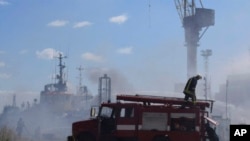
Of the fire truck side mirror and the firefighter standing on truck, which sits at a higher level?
the firefighter standing on truck

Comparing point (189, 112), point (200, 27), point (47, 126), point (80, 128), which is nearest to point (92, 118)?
point (80, 128)

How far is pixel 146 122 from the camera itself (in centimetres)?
1595

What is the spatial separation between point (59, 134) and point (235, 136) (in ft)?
168

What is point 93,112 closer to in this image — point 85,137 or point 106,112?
point 106,112

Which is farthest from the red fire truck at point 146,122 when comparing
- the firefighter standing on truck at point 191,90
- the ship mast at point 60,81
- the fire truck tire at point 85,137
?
the ship mast at point 60,81

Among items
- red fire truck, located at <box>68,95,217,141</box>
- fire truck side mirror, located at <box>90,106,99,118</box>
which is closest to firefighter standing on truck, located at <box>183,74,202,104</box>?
red fire truck, located at <box>68,95,217,141</box>

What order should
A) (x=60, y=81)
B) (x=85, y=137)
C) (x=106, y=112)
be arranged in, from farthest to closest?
(x=60, y=81), (x=106, y=112), (x=85, y=137)

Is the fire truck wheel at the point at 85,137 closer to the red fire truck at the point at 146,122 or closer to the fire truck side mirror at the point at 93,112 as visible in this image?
the red fire truck at the point at 146,122

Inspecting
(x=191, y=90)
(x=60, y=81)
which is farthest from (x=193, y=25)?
(x=191, y=90)

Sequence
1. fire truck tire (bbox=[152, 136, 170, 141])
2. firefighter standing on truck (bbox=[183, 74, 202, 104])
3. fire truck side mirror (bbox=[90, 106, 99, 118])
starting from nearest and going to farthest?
fire truck tire (bbox=[152, 136, 170, 141]) < fire truck side mirror (bbox=[90, 106, 99, 118]) < firefighter standing on truck (bbox=[183, 74, 202, 104])

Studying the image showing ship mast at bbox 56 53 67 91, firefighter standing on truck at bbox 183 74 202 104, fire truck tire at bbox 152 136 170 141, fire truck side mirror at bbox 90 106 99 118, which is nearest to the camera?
fire truck tire at bbox 152 136 170 141

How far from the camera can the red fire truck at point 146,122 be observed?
52.2 ft

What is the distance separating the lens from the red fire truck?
15898mm

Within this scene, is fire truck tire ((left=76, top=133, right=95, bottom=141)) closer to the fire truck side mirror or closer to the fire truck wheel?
the fire truck wheel
